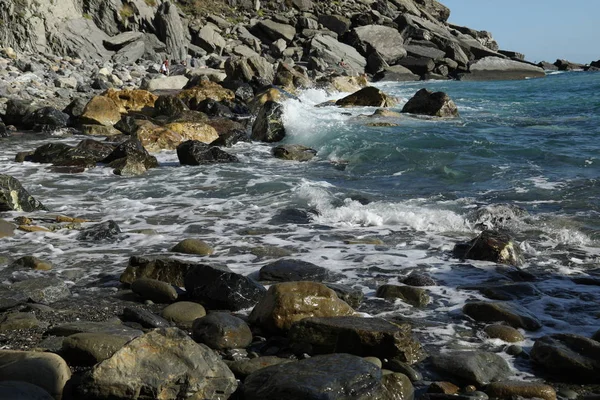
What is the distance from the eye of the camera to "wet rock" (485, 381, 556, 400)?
13.1 ft

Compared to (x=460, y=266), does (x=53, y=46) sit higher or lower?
higher

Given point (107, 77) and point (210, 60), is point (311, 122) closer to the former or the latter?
A: point (107, 77)

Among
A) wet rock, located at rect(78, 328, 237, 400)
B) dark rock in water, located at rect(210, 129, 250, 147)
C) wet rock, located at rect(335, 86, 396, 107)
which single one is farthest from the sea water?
wet rock, located at rect(335, 86, 396, 107)

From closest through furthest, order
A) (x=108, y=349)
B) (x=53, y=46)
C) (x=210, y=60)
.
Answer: (x=108, y=349) < (x=53, y=46) < (x=210, y=60)

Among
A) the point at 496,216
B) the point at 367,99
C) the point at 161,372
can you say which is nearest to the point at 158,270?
the point at 161,372

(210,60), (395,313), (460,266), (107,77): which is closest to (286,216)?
(460,266)

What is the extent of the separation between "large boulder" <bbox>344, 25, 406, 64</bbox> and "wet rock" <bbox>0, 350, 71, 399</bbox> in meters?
44.4

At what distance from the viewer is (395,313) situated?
555 cm

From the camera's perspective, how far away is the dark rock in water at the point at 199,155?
44.7ft

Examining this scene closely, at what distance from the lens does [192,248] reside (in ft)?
24.1

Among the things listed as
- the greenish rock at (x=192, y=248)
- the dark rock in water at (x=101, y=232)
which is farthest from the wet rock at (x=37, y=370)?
the dark rock in water at (x=101, y=232)

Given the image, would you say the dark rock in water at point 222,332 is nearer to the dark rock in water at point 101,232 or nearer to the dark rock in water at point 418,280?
the dark rock in water at point 418,280

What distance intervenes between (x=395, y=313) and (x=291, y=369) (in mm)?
1954

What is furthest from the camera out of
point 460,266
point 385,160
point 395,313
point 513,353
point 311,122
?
point 311,122
